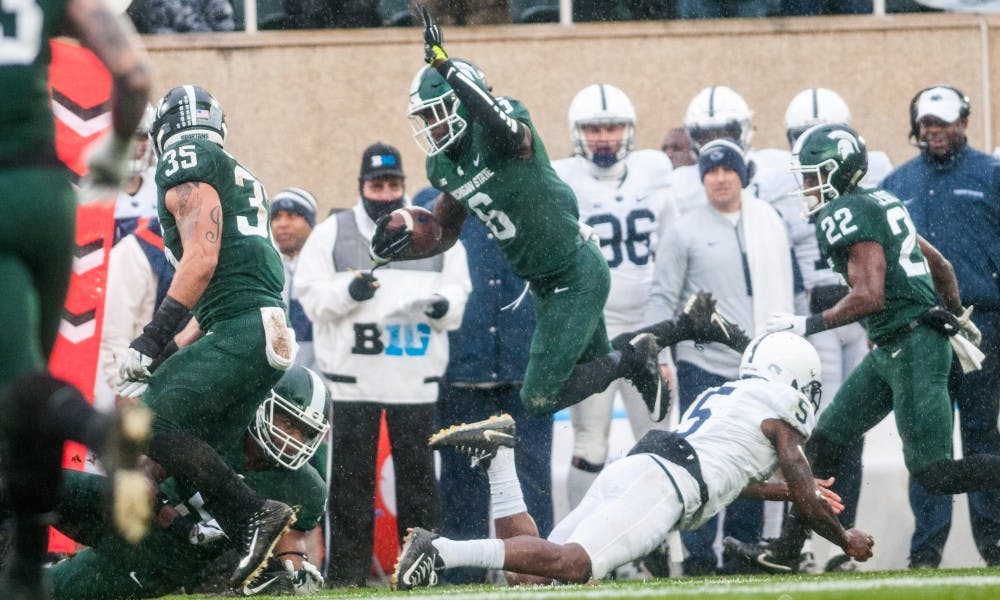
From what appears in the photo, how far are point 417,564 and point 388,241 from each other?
1.98 m

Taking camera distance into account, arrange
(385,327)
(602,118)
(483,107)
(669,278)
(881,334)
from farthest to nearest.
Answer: (602,118), (669,278), (385,327), (881,334), (483,107)

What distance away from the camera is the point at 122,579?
5.54 meters

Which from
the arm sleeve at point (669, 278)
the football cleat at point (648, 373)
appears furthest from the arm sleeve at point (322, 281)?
the arm sleeve at point (669, 278)

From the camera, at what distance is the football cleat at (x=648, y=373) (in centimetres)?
730

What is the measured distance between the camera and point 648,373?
733 centimetres

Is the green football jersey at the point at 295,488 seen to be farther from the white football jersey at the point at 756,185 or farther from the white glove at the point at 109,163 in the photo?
the white football jersey at the point at 756,185

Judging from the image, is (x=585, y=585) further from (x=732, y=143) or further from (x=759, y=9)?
(x=759, y=9)

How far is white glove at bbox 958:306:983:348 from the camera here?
24.6ft

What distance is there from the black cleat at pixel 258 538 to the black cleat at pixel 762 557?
2.35 metres

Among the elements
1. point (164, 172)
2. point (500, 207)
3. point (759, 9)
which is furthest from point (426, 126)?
point (759, 9)

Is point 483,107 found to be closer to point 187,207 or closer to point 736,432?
point 187,207

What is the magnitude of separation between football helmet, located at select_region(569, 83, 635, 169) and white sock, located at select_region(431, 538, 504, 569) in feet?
10.6

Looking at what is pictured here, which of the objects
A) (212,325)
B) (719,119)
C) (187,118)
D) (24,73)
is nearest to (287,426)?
(212,325)

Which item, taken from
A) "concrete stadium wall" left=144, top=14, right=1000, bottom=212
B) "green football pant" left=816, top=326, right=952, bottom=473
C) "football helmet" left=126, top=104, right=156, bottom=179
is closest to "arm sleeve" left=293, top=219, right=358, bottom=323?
"football helmet" left=126, top=104, right=156, bottom=179
